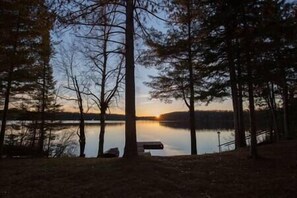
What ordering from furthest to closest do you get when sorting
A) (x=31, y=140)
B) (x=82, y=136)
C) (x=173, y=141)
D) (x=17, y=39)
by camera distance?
(x=173, y=141) < (x=31, y=140) < (x=82, y=136) < (x=17, y=39)

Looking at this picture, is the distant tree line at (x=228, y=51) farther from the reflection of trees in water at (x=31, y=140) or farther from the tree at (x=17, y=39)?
the reflection of trees in water at (x=31, y=140)

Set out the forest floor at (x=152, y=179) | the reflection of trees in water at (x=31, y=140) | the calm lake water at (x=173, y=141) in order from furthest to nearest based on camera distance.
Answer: the calm lake water at (x=173, y=141), the reflection of trees in water at (x=31, y=140), the forest floor at (x=152, y=179)

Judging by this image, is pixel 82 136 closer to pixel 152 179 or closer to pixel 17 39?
pixel 17 39

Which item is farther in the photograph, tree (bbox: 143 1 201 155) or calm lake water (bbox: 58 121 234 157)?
calm lake water (bbox: 58 121 234 157)

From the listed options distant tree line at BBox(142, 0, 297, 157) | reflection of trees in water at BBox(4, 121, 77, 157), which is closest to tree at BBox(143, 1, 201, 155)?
distant tree line at BBox(142, 0, 297, 157)

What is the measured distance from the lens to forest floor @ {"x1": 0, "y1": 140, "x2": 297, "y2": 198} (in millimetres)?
6578

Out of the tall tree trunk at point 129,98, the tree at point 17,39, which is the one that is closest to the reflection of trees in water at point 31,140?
the tree at point 17,39

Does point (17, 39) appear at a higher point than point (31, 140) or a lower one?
higher

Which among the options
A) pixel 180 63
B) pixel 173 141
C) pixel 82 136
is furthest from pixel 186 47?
pixel 173 141

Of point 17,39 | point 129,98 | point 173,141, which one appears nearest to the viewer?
point 129,98

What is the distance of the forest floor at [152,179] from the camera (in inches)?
259

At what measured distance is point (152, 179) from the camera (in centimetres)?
740

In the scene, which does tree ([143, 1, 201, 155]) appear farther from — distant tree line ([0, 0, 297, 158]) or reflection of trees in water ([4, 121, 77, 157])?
reflection of trees in water ([4, 121, 77, 157])

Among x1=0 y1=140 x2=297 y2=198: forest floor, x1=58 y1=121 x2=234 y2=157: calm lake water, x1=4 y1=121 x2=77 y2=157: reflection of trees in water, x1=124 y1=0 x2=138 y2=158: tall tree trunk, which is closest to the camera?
x1=0 y1=140 x2=297 y2=198: forest floor
